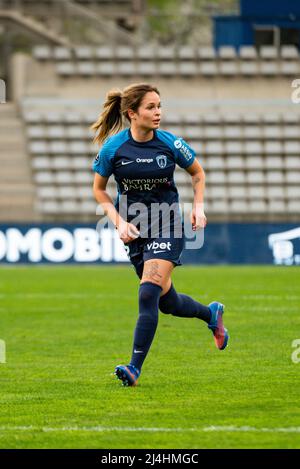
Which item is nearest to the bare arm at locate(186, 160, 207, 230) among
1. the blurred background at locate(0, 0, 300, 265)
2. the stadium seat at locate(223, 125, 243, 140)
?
the blurred background at locate(0, 0, 300, 265)

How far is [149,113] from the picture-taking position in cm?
787

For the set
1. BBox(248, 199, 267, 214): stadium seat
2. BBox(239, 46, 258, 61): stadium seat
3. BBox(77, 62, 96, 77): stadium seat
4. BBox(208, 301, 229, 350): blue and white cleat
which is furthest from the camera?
BBox(77, 62, 96, 77): stadium seat

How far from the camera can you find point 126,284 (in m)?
17.8

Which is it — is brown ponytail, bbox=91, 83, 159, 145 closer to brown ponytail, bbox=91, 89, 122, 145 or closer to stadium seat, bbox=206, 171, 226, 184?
brown ponytail, bbox=91, 89, 122, 145

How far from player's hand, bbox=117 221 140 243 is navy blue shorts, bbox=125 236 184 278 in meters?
0.17

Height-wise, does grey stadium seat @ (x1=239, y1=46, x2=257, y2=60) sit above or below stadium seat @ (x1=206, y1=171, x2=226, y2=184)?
above

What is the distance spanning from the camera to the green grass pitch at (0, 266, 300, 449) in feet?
19.6

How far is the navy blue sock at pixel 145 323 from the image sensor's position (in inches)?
304

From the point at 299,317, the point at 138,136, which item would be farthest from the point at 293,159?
the point at 138,136

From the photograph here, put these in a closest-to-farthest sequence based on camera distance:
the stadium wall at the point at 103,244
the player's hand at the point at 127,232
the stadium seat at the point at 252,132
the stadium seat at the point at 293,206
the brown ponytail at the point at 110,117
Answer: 1. the player's hand at the point at 127,232
2. the brown ponytail at the point at 110,117
3. the stadium wall at the point at 103,244
4. the stadium seat at the point at 293,206
5. the stadium seat at the point at 252,132

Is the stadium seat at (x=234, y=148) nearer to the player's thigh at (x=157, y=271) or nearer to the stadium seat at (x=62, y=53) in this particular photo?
the stadium seat at (x=62, y=53)

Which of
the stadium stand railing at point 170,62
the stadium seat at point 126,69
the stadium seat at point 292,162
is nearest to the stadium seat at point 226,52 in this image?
the stadium stand railing at point 170,62

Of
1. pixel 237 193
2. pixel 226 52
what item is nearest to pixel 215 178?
pixel 237 193

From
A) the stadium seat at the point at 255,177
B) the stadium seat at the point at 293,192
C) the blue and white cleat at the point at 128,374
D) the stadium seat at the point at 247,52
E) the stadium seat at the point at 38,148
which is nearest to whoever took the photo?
the blue and white cleat at the point at 128,374
